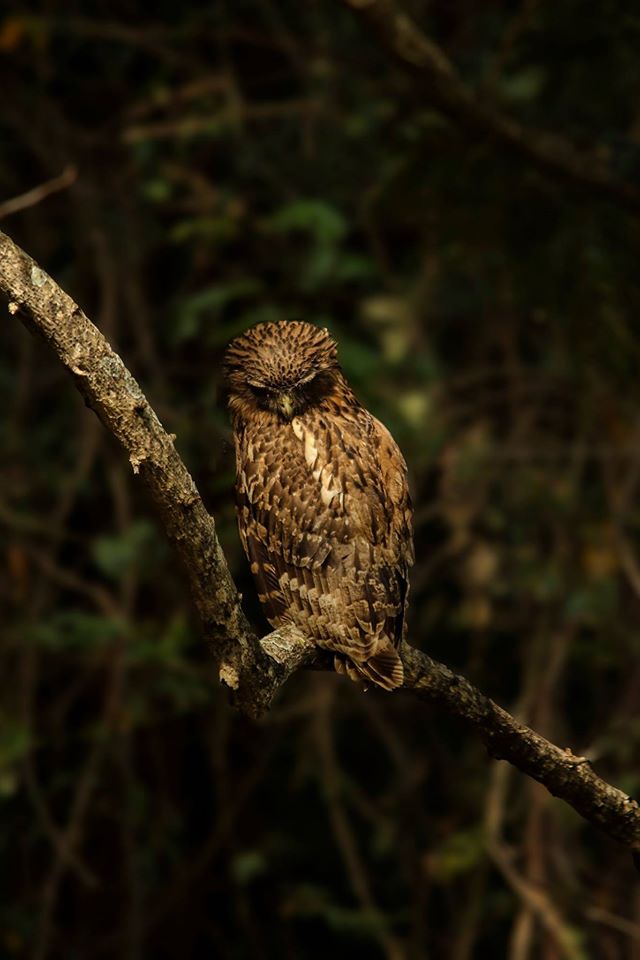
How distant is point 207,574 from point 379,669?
2.17 feet

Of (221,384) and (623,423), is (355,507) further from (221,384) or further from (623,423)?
(623,423)

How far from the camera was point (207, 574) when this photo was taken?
1.86m

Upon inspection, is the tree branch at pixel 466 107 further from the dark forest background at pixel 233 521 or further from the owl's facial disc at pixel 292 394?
the owl's facial disc at pixel 292 394

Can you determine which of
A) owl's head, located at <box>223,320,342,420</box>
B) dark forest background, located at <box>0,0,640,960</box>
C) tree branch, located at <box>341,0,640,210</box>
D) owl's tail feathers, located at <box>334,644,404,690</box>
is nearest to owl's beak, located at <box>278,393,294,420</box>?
owl's head, located at <box>223,320,342,420</box>

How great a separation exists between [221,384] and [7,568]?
2370 mm

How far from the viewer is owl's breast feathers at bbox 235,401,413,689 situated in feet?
9.00

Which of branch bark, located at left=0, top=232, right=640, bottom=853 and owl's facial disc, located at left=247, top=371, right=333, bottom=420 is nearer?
branch bark, located at left=0, top=232, right=640, bottom=853

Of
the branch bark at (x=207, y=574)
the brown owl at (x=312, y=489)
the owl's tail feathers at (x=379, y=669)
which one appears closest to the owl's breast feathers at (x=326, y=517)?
the brown owl at (x=312, y=489)

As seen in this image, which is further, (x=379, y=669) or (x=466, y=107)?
(x=466, y=107)

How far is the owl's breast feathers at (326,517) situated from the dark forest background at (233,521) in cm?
166

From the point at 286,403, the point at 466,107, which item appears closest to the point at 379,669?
the point at 286,403

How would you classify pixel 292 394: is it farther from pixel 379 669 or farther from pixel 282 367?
pixel 379 669

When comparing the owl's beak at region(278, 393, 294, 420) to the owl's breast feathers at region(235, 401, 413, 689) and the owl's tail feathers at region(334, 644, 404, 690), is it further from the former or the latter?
the owl's tail feathers at region(334, 644, 404, 690)

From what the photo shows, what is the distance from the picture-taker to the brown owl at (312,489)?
2752 mm
